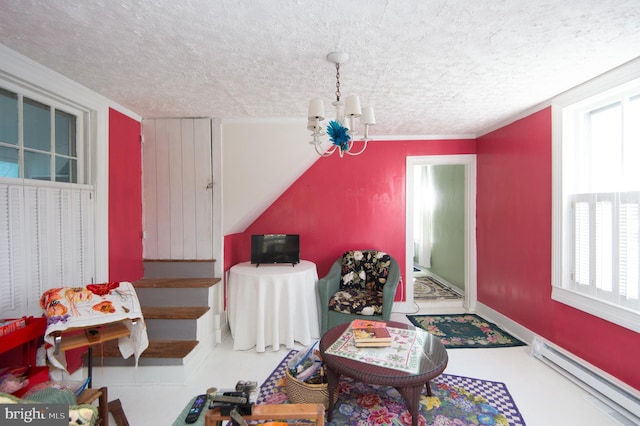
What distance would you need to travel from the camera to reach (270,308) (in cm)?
281

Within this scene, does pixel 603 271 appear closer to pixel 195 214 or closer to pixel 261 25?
pixel 261 25

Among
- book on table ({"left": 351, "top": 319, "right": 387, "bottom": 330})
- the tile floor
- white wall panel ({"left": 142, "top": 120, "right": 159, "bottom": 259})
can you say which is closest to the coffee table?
book on table ({"left": 351, "top": 319, "right": 387, "bottom": 330})

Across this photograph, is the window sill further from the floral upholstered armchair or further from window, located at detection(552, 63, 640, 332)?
the floral upholstered armchair

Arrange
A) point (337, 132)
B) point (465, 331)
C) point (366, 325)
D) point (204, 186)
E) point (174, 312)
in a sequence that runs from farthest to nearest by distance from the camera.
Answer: point (465, 331)
point (204, 186)
point (174, 312)
point (366, 325)
point (337, 132)

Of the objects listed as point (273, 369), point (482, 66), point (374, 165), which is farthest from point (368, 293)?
point (482, 66)

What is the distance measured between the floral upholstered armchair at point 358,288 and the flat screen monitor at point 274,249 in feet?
1.54

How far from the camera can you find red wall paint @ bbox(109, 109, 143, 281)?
2580 millimetres

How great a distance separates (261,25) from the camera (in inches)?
57.0

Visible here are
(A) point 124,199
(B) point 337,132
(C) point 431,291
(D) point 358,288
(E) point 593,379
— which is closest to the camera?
(B) point 337,132

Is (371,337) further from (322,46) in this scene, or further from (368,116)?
(322,46)

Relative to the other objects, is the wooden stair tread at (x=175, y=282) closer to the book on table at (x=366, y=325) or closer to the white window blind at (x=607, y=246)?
the book on table at (x=366, y=325)

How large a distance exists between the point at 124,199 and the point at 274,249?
1.52 m

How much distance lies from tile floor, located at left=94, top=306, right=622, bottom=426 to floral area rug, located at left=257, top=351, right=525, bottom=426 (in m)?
0.10

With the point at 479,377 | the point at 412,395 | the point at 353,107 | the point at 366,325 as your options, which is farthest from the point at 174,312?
the point at 479,377
